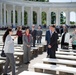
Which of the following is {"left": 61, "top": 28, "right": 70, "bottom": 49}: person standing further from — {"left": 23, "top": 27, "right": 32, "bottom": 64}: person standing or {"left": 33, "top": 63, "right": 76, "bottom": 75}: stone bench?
{"left": 33, "top": 63, "right": 76, "bottom": 75}: stone bench

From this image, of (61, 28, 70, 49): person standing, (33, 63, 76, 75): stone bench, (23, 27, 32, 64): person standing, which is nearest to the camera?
(33, 63, 76, 75): stone bench

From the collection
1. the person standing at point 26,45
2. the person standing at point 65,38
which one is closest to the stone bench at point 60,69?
the person standing at point 26,45

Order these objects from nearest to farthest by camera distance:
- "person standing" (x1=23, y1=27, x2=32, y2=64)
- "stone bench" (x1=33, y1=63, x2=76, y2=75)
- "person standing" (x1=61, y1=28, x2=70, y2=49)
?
"stone bench" (x1=33, y1=63, x2=76, y2=75), "person standing" (x1=23, y1=27, x2=32, y2=64), "person standing" (x1=61, y1=28, x2=70, y2=49)

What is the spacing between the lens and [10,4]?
6519 centimetres

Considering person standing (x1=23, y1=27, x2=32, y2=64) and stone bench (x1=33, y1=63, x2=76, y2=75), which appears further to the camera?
person standing (x1=23, y1=27, x2=32, y2=64)

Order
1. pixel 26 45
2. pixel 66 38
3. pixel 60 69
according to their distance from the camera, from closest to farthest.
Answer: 1. pixel 60 69
2. pixel 26 45
3. pixel 66 38

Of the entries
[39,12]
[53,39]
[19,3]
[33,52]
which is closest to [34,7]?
[39,12]

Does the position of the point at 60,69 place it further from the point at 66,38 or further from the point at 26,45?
the point at 66,38

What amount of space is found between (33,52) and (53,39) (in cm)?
508

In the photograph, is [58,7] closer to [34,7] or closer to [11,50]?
[34,7]

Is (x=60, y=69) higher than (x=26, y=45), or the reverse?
(x=26, y=45)

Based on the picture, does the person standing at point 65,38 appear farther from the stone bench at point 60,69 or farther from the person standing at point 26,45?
the stone bench at point 60,69

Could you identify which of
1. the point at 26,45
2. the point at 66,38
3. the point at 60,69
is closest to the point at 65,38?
the point at 66,38

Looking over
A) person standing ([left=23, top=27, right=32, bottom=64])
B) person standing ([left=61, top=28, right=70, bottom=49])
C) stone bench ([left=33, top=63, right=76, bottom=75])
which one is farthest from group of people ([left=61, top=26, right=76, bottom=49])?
stone bench ([left=33, top=63, right=76, bottom=75])
